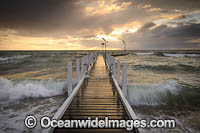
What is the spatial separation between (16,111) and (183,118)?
854 centimetres

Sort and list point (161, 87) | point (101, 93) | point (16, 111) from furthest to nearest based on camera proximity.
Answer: point (161, 87)
point (16, 111)
point (101, 93)

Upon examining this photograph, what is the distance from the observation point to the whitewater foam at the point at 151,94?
7.68 meters

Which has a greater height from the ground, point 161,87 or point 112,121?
point 112,121

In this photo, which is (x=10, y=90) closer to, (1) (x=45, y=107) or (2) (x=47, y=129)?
(1) (x=45, y=107)

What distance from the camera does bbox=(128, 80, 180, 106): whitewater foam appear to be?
7.68 m

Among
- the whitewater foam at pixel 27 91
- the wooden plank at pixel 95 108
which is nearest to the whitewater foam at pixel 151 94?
the wooden plank at pixel 95 108

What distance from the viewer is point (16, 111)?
20.5 feet

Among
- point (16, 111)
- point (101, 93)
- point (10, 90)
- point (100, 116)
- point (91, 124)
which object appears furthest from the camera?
point (10, 90)

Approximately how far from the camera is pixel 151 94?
337 inches

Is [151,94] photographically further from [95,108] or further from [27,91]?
[27,91]

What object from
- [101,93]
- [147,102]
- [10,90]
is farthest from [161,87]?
[10,90]

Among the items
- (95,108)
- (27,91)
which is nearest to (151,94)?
(95,108)

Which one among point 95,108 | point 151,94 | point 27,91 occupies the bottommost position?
point 151,94

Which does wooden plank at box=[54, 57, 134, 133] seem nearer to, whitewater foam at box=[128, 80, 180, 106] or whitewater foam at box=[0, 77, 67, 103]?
whitewater foam at box=[128, 80, 180, 106]
